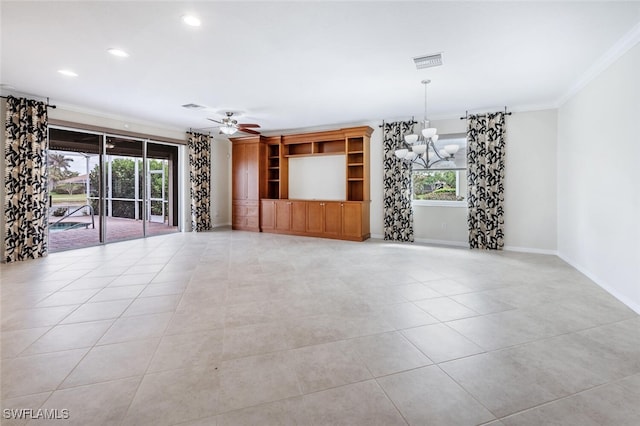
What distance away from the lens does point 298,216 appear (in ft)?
25.0

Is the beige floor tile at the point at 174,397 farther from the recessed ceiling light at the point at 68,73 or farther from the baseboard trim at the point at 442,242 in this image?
the baseboard trim at the point at 442,242

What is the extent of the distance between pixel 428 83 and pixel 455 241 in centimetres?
348

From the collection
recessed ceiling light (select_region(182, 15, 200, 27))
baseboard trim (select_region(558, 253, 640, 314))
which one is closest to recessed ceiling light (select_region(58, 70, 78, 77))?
recessed ceiling light (select_region(182, 15, 200, 27))

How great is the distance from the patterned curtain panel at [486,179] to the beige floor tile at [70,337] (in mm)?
6127

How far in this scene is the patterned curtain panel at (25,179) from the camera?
482cm

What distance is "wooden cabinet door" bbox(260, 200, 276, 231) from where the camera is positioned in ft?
26.3

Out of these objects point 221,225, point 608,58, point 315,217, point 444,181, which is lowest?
point 221,225

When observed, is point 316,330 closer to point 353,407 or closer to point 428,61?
point 353,407

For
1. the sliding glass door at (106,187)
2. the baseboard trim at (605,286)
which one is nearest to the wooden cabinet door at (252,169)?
the sliding glass door at (106,187)

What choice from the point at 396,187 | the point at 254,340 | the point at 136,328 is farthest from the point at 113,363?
the point at 396,187

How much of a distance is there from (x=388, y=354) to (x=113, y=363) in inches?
75.4

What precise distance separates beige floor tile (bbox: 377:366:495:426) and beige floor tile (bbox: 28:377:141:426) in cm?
148

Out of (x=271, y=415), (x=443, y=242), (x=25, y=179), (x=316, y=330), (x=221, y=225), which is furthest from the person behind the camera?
(x=221, y=225)

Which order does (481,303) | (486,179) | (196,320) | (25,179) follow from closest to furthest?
1. (196,320)
2. (481,303)
3. (25,179)
4. (486,179)
